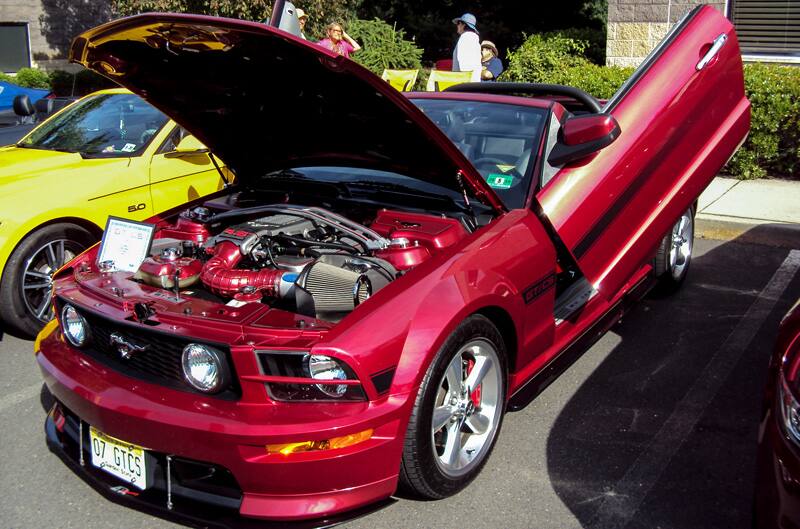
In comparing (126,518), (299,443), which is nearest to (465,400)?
→ (299,443)

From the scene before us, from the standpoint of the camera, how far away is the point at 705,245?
6.86 metres

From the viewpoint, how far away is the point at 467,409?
Answer: 3336mm

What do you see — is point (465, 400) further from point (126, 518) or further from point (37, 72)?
point (37, 72)

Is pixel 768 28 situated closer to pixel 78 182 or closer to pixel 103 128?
pixel 103 128

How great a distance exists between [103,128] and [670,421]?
4679 mm

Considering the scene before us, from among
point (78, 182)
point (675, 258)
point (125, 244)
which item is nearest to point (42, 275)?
point (78, 182)

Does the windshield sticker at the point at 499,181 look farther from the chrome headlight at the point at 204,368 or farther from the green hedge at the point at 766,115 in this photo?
the green hedge at the point at 766,115

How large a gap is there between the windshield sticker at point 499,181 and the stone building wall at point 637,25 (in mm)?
7578

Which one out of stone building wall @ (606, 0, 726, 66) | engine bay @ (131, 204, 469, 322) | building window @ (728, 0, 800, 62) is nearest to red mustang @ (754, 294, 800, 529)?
engine bay @ (131, 204, 469, 322)

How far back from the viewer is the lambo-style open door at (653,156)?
383 centimetres

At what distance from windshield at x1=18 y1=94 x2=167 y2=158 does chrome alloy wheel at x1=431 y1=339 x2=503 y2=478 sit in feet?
12.0

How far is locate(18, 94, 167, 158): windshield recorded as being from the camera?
19.8 ft

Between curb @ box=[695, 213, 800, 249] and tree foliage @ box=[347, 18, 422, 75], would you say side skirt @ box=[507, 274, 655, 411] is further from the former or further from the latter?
tree foliage @ box=[347, 18, 422, 75]

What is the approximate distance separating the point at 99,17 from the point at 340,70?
2436 cm
